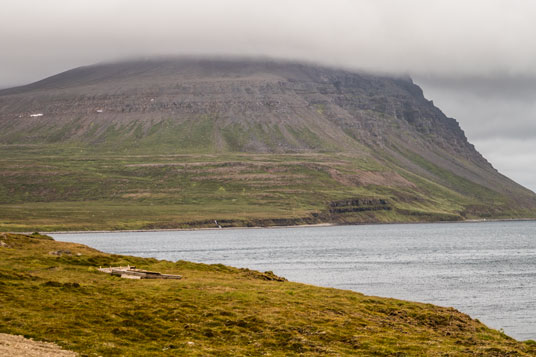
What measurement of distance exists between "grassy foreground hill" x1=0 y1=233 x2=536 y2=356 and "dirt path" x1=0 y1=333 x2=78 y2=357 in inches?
39.1

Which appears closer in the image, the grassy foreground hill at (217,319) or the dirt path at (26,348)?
the dirt path at (26,348)

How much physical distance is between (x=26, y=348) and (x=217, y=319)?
12873mm

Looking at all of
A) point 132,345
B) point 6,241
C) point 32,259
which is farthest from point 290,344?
point 6,241

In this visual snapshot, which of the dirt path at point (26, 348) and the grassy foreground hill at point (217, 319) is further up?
the dirt path at point (26, 348)

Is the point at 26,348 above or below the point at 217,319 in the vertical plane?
above

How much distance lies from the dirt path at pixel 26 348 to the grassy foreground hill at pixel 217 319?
99cm

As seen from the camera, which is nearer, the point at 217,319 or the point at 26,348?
the point at 26,348

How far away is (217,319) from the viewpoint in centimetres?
4016

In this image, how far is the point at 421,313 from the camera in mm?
48500

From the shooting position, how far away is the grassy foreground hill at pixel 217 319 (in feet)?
114

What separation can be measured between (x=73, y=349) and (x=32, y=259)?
2880 cm

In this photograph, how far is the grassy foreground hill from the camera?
34688mm

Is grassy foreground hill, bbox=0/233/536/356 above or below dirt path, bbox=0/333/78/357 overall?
below

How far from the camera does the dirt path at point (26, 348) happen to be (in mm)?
28781
